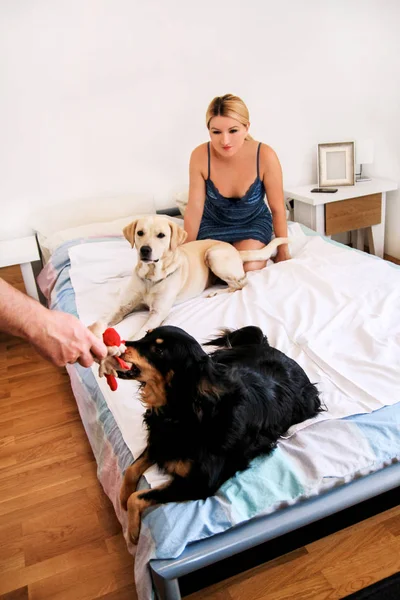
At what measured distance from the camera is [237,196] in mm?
2895

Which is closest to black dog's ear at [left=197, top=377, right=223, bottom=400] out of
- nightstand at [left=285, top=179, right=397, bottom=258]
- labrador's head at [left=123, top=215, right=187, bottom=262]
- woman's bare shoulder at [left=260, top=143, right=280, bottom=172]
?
labrador's head at [left=123, top=215, right=187, bottom=262]

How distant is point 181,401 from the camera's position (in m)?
1.26

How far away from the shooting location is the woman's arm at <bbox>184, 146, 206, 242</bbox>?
2879mm

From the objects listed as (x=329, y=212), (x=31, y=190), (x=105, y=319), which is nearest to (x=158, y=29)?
(x=31, y=190)

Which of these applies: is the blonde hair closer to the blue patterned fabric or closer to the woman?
the woman

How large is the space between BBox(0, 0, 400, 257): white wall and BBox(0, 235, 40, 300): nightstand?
20 cm

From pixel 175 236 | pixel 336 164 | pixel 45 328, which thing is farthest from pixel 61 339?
pixel 336 164

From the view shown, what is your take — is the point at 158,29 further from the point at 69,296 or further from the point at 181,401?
the point at 181,401

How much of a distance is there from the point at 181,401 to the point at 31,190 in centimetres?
246

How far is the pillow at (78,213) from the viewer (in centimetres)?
331

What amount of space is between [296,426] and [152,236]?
3.58 ft

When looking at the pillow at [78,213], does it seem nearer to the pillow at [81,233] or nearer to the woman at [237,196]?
the pillow at [81,233]

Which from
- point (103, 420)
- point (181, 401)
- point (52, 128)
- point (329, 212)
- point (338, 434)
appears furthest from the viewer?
point (329, 212)

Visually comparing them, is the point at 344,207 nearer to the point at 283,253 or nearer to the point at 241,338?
the point at 283,253
